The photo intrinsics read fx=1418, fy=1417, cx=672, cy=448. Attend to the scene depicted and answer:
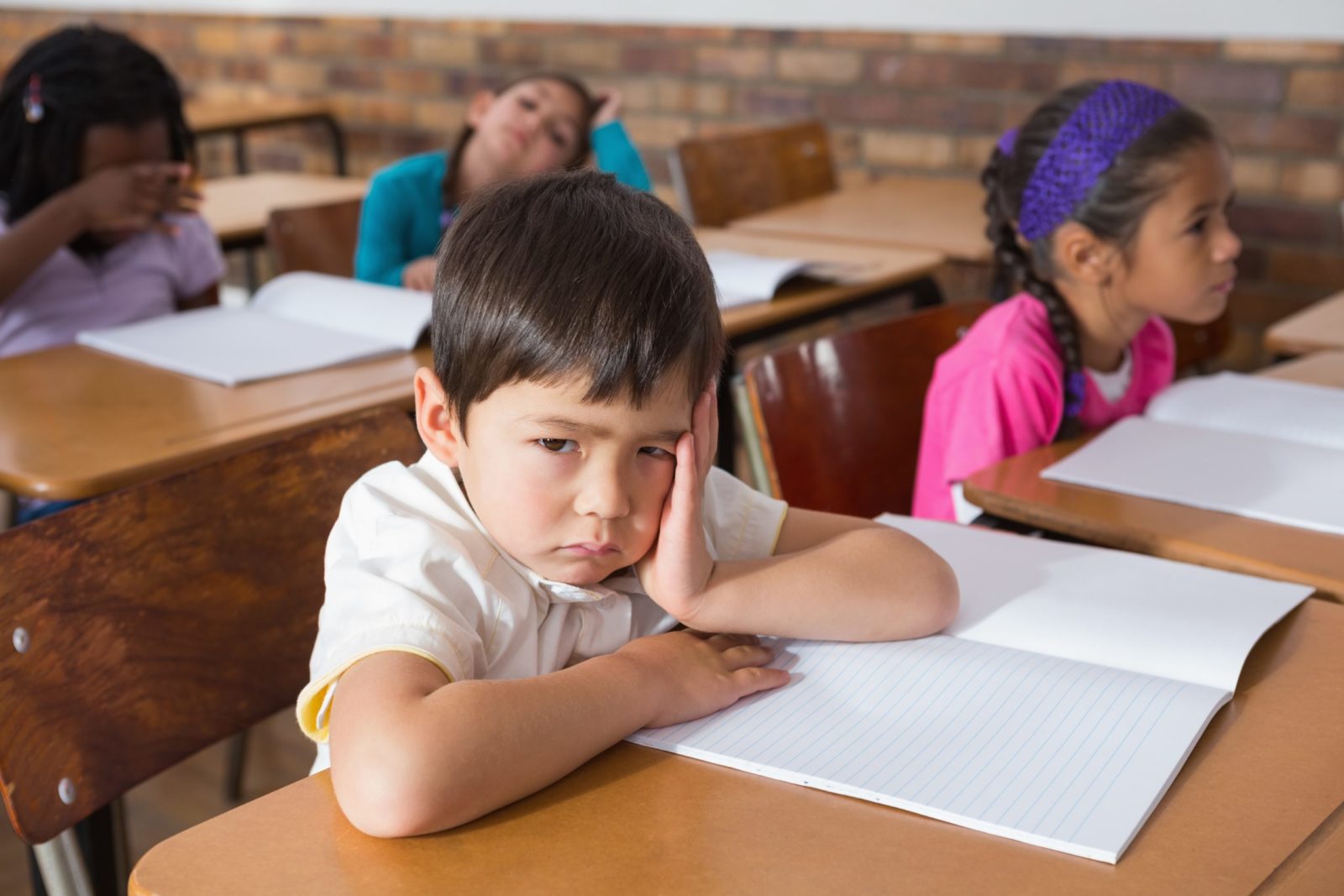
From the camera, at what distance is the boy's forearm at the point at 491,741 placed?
75 cm

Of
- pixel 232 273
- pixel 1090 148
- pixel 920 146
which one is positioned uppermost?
pixel 1090 148

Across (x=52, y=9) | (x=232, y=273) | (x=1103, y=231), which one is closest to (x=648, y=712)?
(x=1103, y=231)

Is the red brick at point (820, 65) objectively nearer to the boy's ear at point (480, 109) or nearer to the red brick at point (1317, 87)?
the red brick at point (1317, 87)

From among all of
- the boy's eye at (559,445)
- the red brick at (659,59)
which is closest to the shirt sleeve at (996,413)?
the boy's eye at (559,445)

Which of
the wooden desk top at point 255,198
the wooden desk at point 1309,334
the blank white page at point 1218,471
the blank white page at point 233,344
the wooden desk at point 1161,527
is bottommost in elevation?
the wooden desk top at point 255,198

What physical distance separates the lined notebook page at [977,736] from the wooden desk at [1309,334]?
1.33 meters

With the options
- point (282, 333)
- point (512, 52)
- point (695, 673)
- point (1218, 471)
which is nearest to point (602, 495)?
point (695, 673)

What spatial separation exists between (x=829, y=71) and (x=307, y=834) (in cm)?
318

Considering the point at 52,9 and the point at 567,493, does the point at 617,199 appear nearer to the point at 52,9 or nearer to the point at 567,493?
the point at 567,493

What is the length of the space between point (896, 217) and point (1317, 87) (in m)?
0.89

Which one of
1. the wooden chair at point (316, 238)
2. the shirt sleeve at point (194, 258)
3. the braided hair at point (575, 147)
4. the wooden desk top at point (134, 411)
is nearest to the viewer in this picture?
the wooden desk top at point (134, 411)

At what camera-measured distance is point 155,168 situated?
87.6 inches

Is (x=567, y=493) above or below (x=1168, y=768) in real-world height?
above

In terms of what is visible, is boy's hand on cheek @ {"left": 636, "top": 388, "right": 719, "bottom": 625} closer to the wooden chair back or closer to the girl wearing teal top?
the wooden chair back
